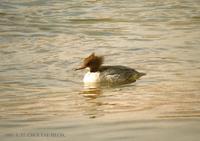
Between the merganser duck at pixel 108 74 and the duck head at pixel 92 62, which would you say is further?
the duck head at pixel 92 62

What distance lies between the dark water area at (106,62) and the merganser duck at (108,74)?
0.74 feet

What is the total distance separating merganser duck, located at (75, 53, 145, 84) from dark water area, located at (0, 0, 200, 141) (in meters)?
0.22

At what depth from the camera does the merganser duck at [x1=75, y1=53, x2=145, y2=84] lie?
12758 mm

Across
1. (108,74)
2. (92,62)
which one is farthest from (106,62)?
(108,74)

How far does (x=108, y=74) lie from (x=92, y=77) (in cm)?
33

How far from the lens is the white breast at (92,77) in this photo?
41.8 ft

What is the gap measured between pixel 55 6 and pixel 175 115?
14.3m

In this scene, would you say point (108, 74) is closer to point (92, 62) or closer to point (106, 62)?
point (92, 62)

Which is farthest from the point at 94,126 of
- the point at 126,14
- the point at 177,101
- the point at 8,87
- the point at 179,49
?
the point at 126,14

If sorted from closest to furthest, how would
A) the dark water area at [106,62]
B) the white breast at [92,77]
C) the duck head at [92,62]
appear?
the dark water area at [106,62], the white breast at [92,77], the duck head at [92,62]

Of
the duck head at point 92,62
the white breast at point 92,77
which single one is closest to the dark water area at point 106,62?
the white breast at point 92,77

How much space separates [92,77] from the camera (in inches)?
508

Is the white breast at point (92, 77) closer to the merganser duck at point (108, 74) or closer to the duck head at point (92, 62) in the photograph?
the merganser duck at point (108, 74)

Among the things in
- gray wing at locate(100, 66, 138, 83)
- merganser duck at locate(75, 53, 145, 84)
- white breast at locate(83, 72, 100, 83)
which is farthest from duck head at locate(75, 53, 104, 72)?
gray wing at locate(100, 66, 138, 83)
